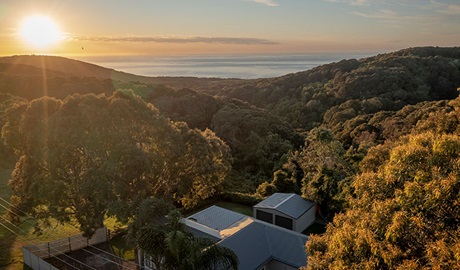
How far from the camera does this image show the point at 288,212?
2181 cm

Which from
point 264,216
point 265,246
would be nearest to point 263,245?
point 265,246

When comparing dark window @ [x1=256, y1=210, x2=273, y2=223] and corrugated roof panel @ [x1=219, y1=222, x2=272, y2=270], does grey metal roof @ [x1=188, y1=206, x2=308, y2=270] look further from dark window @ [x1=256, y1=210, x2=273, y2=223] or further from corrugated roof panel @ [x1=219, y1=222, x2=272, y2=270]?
dark window @ [x1=256, y1=210, x2=273, y2=223]

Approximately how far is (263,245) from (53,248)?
12.3m

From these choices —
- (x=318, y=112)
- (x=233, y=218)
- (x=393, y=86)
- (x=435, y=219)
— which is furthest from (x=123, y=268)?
(x=393, y=86)

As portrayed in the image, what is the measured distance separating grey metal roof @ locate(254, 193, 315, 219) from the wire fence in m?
10.4

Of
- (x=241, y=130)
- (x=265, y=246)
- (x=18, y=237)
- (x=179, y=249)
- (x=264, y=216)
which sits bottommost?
(x=18, y=237)

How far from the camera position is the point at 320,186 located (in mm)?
23672

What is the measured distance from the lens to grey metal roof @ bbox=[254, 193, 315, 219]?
72.0 ft

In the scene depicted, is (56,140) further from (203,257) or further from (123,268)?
(203,257)

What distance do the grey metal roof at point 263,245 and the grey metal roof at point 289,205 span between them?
4342 millimetres

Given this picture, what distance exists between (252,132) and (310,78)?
55730 millimetres

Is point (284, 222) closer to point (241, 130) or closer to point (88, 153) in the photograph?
point (88, 153)

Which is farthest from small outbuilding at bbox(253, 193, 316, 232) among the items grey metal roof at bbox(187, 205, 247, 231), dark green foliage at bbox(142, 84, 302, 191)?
dark green foliage at bbox(142, 84, 302, 191)

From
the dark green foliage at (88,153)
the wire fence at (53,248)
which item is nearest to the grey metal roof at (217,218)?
the dark green foliage at (88,153)
